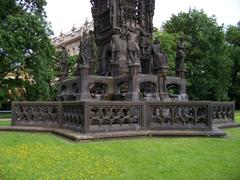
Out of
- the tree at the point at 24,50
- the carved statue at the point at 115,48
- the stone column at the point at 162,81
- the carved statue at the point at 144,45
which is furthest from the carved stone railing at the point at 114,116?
the tree at the point at 24,50

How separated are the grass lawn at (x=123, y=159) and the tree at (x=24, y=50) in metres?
20.4

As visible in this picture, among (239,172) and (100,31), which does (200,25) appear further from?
(239,172)

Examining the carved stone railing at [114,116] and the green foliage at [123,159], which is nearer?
the green foliage at [123,159]

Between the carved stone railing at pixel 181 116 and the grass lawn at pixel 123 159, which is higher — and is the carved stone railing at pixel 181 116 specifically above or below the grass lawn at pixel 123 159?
above

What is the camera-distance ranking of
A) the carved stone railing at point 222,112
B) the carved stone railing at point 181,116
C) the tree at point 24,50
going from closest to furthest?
1. the carved stone railing at point 181,116
2. the carved stone railing at point 222,112
3. the tree at point 24,50

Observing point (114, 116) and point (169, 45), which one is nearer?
point (114, 116)

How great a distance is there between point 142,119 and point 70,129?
267 cm

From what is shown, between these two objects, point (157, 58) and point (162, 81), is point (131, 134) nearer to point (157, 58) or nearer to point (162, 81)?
point (162, 81)

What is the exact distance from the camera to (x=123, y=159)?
7.67 m

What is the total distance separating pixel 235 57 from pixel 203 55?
15.8 meters

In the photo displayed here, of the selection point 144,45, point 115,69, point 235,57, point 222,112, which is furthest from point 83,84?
point 235,57

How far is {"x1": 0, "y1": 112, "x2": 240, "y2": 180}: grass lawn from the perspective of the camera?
20.7 ft

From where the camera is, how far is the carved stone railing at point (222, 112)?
50.5 feet

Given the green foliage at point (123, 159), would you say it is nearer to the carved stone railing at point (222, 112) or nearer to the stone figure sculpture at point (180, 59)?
the carved stone railing at point (222, 112)
